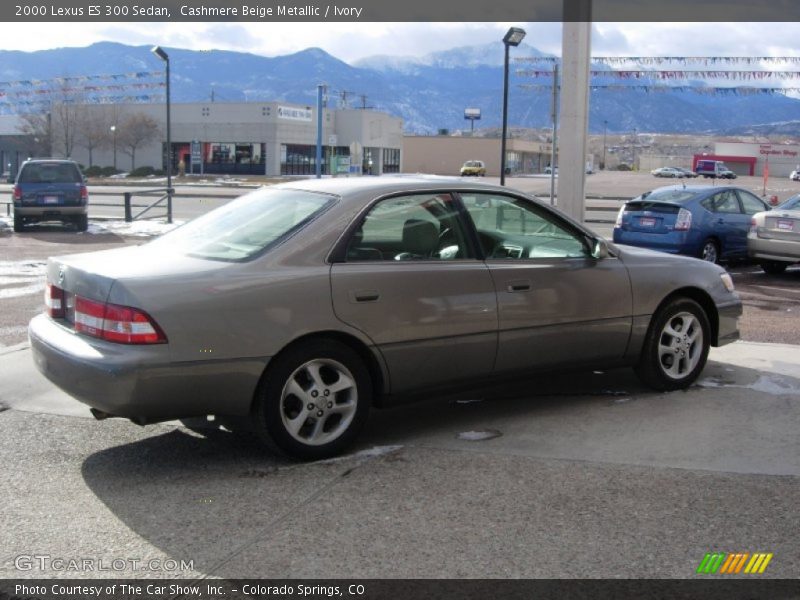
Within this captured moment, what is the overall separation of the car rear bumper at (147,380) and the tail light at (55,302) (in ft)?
1.03

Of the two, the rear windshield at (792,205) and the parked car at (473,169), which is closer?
the rear windshield at (792,205)

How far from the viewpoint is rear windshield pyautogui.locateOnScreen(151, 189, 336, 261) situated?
512 cm

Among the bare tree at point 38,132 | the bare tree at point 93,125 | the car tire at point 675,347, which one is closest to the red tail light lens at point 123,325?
the car tire at point 675,347

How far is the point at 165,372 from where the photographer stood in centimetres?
450

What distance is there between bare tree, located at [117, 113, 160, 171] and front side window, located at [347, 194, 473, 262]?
251 ft

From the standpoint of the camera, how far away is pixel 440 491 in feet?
14.9

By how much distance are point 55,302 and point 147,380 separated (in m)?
1.06

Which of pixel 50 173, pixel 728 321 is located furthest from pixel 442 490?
pixel 50 173

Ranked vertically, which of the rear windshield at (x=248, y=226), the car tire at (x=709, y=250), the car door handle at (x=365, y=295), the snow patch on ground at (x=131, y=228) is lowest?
the snow patch on ground at (x=131, y=228)

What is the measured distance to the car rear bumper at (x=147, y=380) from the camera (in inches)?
176

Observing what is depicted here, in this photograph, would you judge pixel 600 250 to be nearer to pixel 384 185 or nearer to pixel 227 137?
pixel 384 185

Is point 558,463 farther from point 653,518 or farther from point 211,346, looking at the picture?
point 211,346

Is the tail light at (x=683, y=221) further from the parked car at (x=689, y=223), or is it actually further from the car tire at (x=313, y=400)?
the car tire at (x=313, y=400)

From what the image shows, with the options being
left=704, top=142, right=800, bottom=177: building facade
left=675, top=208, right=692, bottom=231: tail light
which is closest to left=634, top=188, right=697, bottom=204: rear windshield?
left=675, top=208, right=692, bottom=231: tail light
